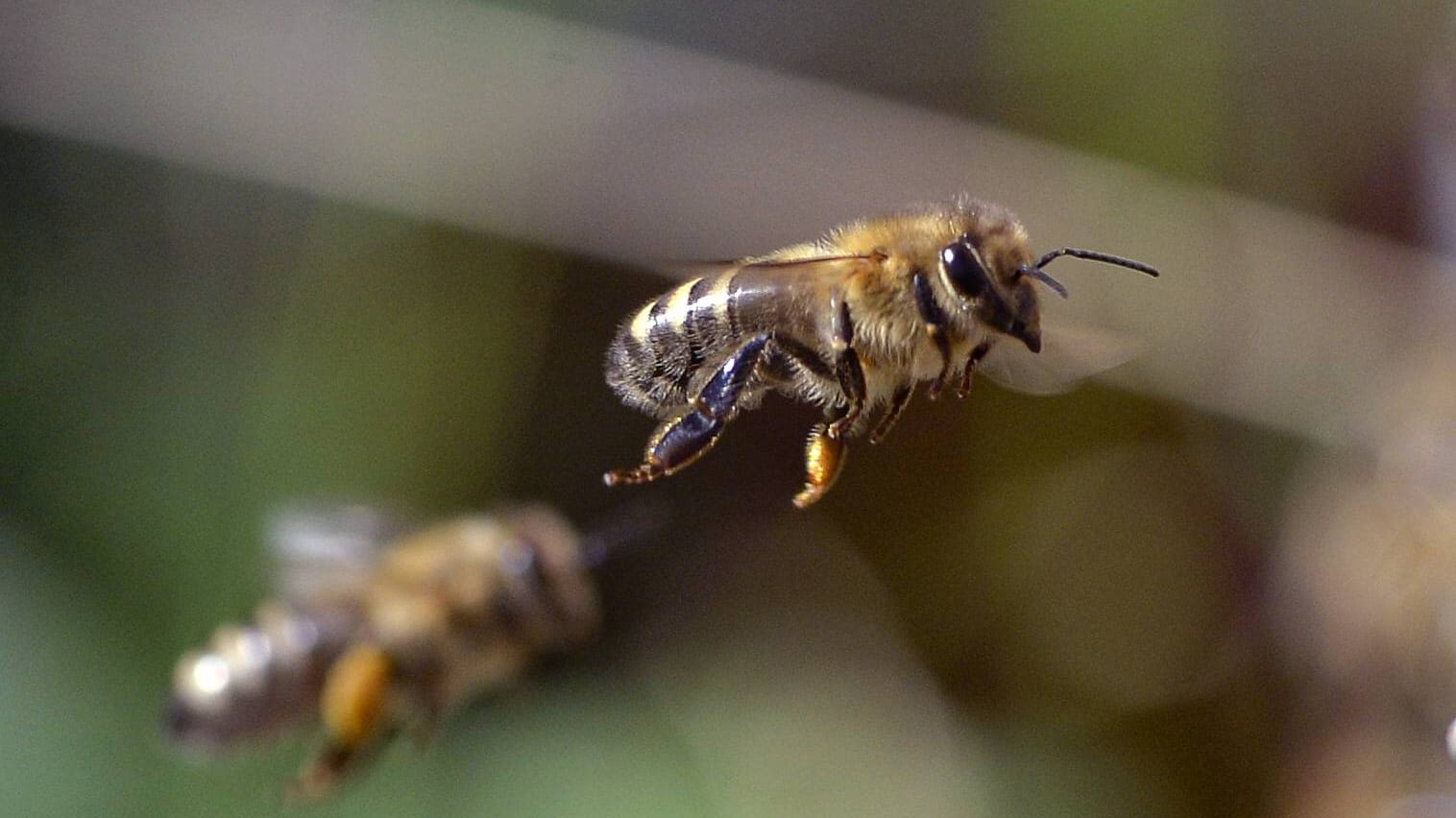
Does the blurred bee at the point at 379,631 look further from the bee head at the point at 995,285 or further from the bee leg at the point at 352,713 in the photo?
the bee head at the point at 995,285

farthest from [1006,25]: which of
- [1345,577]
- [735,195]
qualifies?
[1345,577]

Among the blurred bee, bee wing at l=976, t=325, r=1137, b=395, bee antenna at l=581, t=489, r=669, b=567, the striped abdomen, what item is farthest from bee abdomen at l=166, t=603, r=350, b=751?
bee wing at l=976, t=325, r=1137, b=395

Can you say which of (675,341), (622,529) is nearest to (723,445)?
(622,529)

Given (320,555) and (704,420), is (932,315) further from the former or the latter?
(320,555)

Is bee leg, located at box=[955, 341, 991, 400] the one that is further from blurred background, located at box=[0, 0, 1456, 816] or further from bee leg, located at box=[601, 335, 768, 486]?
blurred background, located at box=[0, 0, 1456, 816]

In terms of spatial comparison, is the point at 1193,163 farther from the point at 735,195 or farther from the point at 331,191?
the point at 331,191

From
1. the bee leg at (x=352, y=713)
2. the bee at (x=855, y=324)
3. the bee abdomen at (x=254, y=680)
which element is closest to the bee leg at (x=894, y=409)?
the bee at (x=855, y=324)
